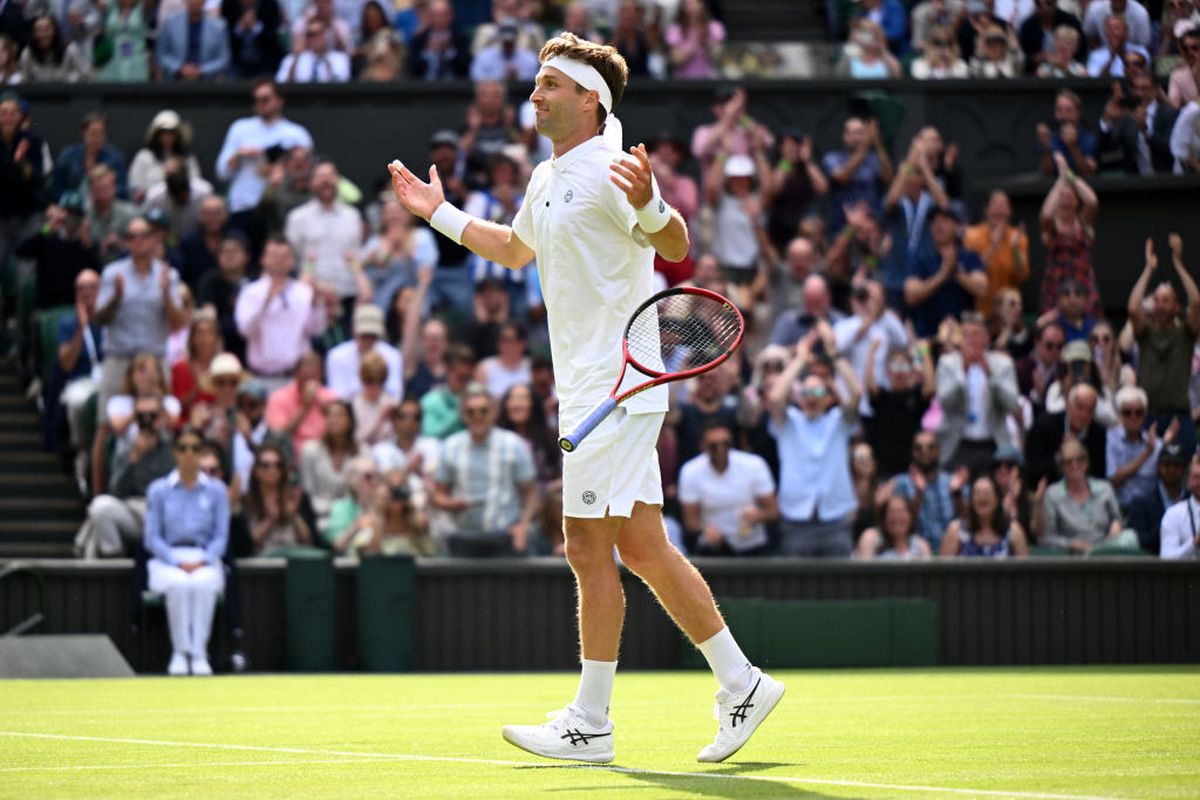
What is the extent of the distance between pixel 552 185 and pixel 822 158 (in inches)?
497

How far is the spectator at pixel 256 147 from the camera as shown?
17797 mm

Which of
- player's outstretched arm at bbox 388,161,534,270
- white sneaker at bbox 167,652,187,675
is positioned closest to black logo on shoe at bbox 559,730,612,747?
player's outstretched arm at bbox 388,161,534,270

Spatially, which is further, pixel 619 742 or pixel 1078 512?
pixel 1078 512

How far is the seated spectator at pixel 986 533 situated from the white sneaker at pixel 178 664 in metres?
5.76

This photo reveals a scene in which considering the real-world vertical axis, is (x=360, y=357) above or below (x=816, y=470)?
above

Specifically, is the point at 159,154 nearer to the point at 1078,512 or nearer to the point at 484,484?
the point at 484,484

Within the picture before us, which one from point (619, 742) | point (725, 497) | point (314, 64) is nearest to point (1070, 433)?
point (725, 497)

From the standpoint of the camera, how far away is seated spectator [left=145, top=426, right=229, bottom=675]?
1487 centimetres

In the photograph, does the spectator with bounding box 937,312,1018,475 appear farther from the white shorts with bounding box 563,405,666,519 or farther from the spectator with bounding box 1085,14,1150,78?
the white shorts with bounding box 563,405,666,519

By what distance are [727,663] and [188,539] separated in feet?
28.9

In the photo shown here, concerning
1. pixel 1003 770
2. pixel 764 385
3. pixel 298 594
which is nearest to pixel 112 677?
pixel 298 594

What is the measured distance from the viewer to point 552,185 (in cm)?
706

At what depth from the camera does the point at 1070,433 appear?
54.0ft

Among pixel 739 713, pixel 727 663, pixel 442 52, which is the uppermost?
pixel 442 52
